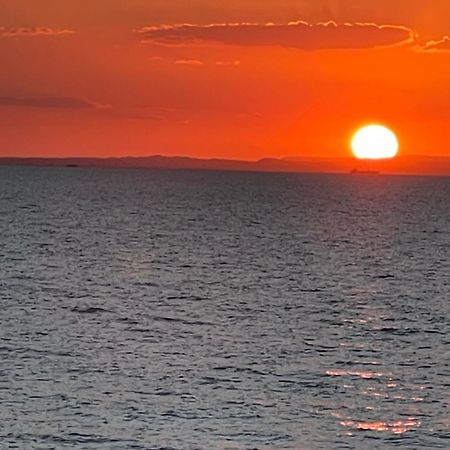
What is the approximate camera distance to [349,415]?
30047 mm

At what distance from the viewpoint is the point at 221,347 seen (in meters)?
40.6

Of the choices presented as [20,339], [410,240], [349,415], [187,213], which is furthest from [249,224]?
[349,415]

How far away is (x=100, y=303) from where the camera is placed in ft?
176

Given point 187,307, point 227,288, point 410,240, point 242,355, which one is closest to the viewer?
point 242,355

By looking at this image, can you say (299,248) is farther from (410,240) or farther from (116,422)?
(116,422)

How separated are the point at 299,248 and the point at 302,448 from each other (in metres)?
70.1

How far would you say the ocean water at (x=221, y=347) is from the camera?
28.2 m

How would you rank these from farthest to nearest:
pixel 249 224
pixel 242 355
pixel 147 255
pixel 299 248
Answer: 1. pixel 249 224
2. pixel 299 248
3. pixel 147 255
4. pixel 242 355

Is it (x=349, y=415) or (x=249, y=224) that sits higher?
(x=249, y=224)

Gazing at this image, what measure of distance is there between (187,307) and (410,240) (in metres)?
60.1

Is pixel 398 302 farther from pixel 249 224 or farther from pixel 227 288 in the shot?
pixel 249 224

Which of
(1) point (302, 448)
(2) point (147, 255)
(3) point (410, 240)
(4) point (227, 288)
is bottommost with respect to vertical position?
(1) point (302, 448)

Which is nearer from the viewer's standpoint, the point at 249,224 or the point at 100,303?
the point at 100,303

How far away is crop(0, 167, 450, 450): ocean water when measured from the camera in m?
28.2
